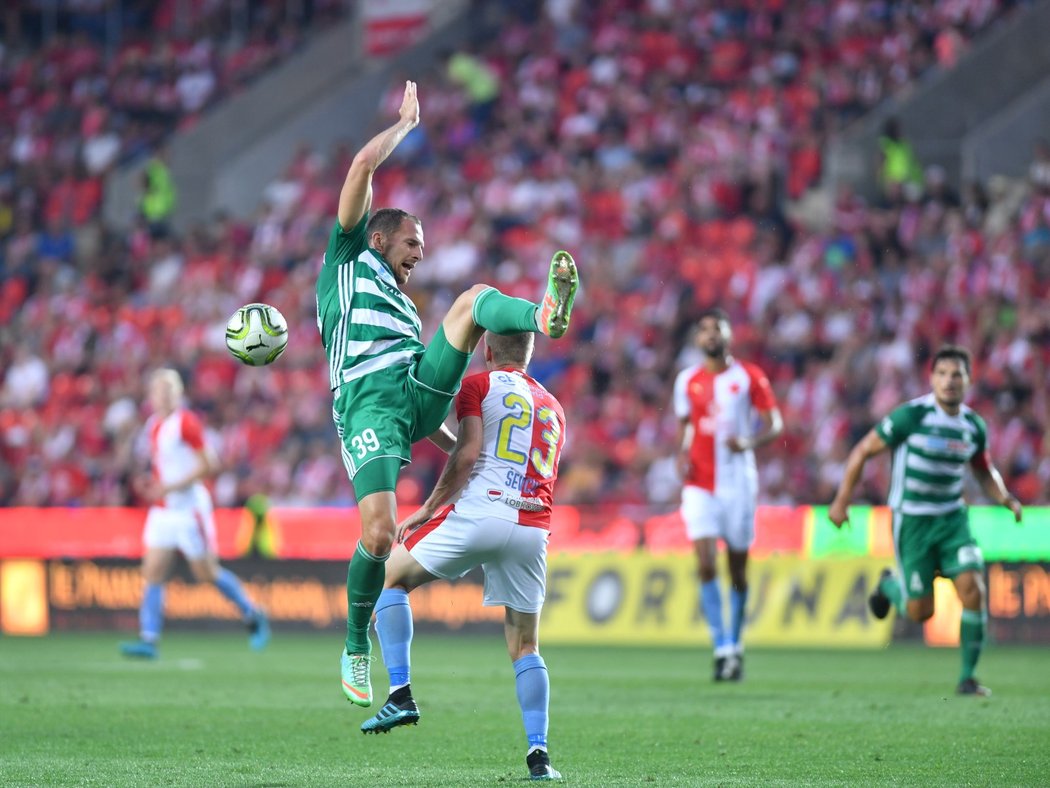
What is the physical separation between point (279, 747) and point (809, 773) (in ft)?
9.30

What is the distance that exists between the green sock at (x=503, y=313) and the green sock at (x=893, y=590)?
5409mm

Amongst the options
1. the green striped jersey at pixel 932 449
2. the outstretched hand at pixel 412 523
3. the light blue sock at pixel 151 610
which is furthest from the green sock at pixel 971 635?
the light blue sock at pixel 151 610

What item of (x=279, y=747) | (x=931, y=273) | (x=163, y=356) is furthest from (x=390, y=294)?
(x=163, y=356)

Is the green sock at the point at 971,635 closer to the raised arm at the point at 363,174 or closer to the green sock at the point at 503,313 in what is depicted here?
the green sock at the point at 503,313

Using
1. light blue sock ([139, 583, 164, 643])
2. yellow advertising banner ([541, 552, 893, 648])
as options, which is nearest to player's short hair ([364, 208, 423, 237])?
light blue sock ([139, 583, 164, 643])

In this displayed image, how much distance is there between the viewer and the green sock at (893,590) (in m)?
12.1

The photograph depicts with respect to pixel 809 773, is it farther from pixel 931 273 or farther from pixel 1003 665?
pixel 931 273

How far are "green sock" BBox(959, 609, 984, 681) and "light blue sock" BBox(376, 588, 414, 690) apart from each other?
16.5 ft

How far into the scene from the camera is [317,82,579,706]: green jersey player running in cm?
793

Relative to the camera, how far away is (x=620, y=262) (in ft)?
79.9

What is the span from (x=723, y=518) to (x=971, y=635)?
2.47 metres

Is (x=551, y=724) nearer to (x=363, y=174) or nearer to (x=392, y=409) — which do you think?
(x=392, y=409)

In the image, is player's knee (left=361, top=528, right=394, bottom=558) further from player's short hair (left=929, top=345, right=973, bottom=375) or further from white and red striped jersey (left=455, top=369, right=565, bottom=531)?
player's short hair (left=929, top=345, right=973, bottom=375)

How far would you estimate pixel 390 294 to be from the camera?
325 inches
